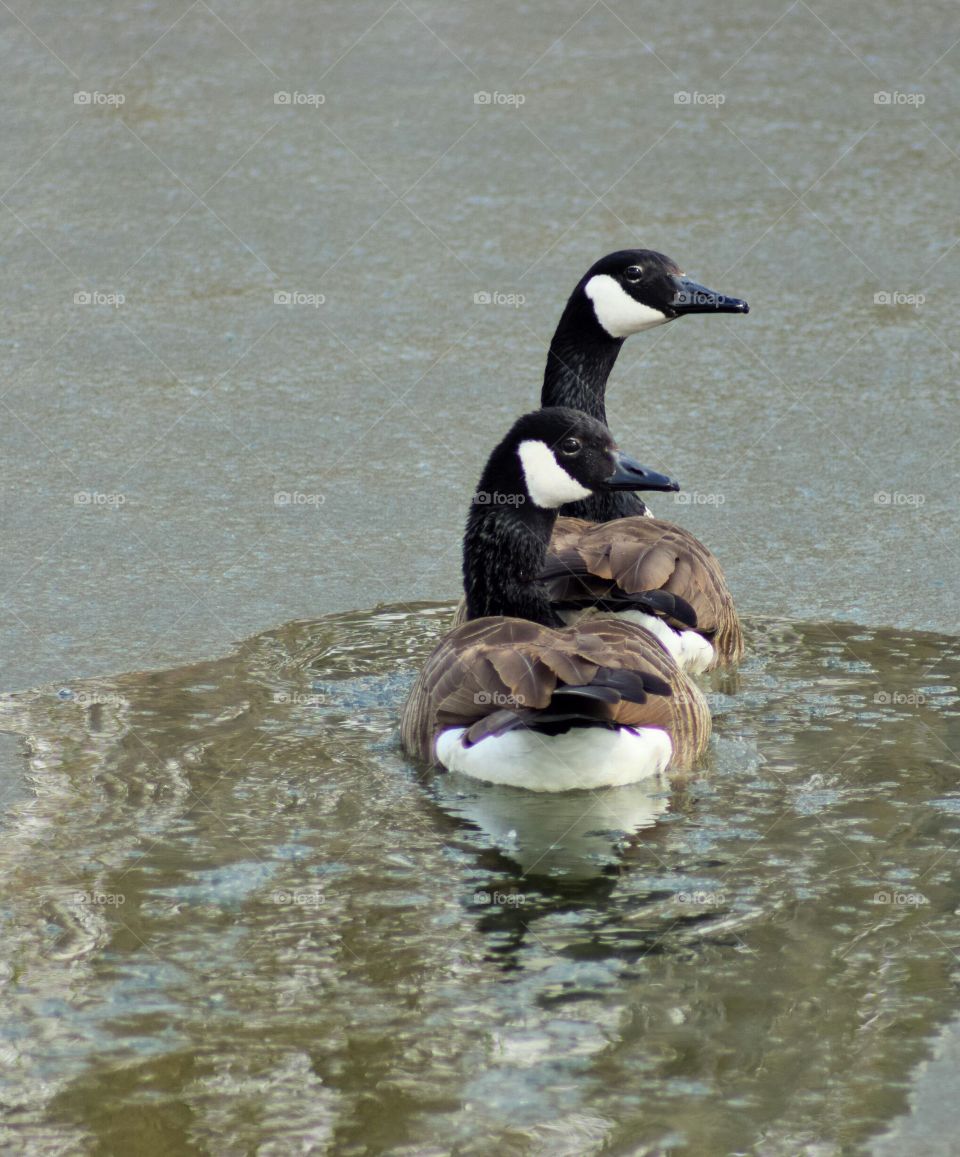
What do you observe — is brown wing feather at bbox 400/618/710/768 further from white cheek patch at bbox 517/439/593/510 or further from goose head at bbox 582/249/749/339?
goose head at bbox 582/249/749/339

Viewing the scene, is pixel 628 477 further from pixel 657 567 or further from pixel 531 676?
pixel 531 676

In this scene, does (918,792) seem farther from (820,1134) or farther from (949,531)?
(949,531)

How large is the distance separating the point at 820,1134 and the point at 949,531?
12.5 feet

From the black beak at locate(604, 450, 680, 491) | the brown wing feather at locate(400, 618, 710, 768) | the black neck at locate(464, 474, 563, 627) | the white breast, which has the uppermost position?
the black beak at locate(604, 450, 680, 491)

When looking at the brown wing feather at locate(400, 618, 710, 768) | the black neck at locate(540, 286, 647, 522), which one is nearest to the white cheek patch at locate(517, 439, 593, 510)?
the brown wing feather at locate(400, 618, 710, 768)

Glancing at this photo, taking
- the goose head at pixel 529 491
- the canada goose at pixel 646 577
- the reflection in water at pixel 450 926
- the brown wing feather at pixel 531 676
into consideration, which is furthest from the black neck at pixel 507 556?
the reflection in water at pixel 450 926

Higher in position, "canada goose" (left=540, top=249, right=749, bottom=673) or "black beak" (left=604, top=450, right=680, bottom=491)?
"black beak" (left=604, top=450, right=680, bottom=491)

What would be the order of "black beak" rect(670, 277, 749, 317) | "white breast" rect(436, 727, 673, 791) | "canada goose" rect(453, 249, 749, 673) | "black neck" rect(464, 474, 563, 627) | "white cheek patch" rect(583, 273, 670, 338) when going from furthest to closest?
"white cheek patch" rect(583, 273, 670, 338)
"black beak" rect(670, 277, 749, 317)
"canada goose" rect(453, 249, 749, 673)
"black neck" rect(464, 474, 563, 627)
"white breast" rect(436, 727, 673, 791)

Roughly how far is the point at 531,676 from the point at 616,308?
8.20 feet

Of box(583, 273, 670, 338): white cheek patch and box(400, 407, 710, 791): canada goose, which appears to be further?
box(583, 273, 670, 338): white cheek patch

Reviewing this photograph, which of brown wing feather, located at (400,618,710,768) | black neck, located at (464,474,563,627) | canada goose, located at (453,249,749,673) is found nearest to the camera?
brown wing feather, located at (400,618,710,768)

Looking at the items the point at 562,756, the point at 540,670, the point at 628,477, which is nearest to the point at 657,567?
the point at 628,477

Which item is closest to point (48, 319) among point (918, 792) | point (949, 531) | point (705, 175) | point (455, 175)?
point (455, 175)

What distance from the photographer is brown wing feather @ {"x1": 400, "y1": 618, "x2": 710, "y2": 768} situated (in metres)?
4.35
